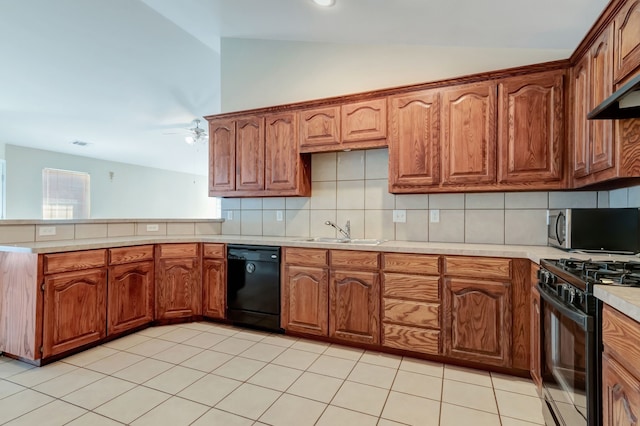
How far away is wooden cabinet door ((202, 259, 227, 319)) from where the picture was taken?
3.19m

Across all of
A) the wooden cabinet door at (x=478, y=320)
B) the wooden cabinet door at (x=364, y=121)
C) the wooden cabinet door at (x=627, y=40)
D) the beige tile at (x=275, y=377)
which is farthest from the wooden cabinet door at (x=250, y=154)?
the wooden cabinet door at (x=627, y=40)

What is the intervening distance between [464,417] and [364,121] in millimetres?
2252

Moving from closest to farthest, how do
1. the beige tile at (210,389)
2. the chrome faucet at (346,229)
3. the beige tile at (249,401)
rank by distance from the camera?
the beige tile at (249,401) < the beige tile at (210,389) < the chrome faucet at (346,229)

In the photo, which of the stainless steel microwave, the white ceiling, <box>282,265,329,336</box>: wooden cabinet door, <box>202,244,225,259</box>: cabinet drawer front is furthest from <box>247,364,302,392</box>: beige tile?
the white ceiling

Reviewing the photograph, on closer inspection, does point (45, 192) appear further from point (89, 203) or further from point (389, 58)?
point (389, 58)

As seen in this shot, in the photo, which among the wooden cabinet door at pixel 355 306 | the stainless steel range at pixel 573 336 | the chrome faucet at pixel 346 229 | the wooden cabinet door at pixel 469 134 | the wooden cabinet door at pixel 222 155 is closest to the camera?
the stainless steel range at pixel 573 336

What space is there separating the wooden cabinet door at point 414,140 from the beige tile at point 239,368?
5.86 ft

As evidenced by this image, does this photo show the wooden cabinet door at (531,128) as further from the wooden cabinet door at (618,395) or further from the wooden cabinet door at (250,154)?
the wooden cabinet door at (250,154)

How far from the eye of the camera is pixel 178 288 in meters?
3.22

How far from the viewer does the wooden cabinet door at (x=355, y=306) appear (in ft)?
8.36

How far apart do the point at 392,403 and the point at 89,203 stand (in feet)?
25.7

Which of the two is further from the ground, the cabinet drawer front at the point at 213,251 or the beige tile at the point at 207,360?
the cabinet drawer front at the point at 213,251

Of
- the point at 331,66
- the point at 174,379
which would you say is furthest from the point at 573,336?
the point at 331,66

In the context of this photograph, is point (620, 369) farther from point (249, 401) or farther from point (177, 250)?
point (177, 250)
